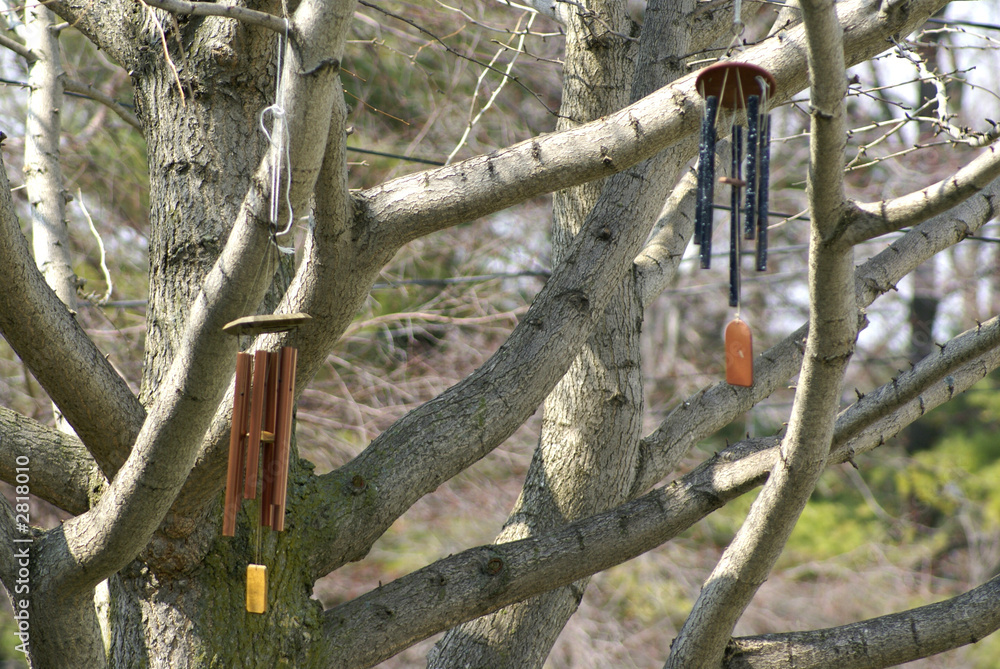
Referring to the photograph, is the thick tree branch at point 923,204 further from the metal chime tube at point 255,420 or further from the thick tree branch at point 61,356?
the thick tree branch at point 61,356

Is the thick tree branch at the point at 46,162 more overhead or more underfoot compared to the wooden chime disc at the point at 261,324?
more overhead

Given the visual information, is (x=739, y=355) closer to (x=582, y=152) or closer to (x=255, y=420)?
(x=582, y=152)

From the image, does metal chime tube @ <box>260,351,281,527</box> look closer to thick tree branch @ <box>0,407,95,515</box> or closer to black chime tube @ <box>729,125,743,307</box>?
thick tree branch @ <box>0,407,95,515</box>

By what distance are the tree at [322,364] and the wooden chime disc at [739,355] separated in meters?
0.15

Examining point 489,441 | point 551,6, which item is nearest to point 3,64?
point 551,6

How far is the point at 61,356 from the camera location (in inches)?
85.5

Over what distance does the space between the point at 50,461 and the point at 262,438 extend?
781 millimetres

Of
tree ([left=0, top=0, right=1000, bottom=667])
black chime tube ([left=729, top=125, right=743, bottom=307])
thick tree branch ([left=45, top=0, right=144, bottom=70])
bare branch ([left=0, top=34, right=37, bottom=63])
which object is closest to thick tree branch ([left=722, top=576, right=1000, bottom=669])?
tree ([left=0, top=0, right=1000, bottom=667])

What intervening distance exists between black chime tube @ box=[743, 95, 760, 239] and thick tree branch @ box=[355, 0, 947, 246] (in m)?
0.36

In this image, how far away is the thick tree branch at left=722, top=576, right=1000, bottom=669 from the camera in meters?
2.60

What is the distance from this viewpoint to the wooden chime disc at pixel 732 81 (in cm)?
185

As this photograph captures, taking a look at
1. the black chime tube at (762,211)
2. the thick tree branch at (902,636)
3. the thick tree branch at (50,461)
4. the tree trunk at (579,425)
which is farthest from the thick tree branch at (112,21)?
the thick tree branch at (902,636)

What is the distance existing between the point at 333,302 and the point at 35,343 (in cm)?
74

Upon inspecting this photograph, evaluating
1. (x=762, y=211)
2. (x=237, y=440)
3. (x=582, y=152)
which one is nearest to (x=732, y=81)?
(x=762, y=211)
